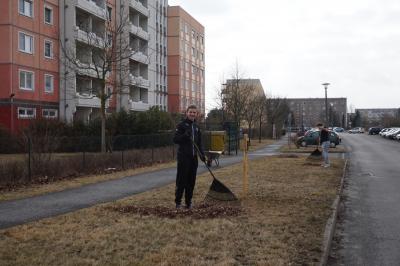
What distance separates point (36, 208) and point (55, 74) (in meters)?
33.9

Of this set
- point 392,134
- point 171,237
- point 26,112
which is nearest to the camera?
point 171,237

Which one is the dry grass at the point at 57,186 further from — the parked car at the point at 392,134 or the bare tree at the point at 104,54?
the parked car at the point at 392,134

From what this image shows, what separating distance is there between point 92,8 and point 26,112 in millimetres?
12304

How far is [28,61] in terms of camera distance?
38.9 meters

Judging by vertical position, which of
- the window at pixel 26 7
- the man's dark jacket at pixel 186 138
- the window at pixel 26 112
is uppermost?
the window at pixel 26 7

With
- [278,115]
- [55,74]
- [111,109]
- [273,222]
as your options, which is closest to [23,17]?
[55,74]

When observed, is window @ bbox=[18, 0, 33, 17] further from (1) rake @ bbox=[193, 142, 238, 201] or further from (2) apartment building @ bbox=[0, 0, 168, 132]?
(1) rake @ bbox=[193, 142, 238, 201]

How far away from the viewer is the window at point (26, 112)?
37856mm

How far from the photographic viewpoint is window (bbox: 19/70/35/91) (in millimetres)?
38281

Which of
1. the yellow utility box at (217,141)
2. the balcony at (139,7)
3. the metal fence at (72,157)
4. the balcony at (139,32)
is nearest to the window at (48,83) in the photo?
the balcony at (139,32)

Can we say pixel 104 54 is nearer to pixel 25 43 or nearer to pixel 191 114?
pixel 25 43

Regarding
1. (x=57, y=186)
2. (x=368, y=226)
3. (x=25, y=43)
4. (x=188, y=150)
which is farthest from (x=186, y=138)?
(x=25, y=43)

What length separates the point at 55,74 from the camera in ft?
139

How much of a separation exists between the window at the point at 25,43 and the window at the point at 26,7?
5.22ft
